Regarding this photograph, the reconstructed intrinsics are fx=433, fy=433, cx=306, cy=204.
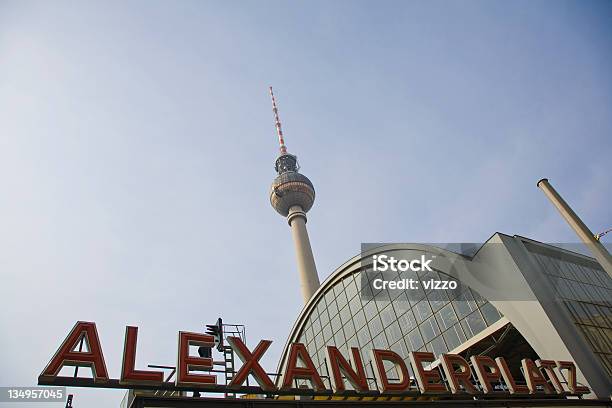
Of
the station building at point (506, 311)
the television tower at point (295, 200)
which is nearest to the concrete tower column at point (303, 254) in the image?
the television tower at point (295, 200)

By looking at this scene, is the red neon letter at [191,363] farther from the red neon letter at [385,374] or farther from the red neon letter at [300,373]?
the red neon letter at [385,374]

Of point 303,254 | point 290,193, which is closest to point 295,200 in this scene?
point 290,193

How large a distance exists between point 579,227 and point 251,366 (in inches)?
533

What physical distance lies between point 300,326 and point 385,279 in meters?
13.8

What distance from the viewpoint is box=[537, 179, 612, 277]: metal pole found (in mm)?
15414

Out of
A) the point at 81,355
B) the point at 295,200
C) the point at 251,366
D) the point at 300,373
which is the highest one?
the point at 295,200

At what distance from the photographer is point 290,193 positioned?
8438 cm

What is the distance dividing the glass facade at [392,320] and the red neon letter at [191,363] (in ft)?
18.9

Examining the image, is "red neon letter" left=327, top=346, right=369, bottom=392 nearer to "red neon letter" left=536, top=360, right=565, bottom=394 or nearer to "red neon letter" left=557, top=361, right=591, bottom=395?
"red neon letter" left=536, top=360, right=565, bottom=394

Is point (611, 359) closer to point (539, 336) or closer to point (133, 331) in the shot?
point (539, 336)

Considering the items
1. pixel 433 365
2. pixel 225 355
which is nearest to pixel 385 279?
pixel 433 365

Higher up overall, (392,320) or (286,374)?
(392,320)

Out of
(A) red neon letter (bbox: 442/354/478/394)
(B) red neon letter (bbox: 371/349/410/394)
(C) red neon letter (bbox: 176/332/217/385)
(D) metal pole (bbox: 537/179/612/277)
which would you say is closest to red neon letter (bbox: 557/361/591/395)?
(A) red neon letter (bbox: 442/354/478/394)

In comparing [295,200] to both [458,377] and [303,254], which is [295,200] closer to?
[303,254]
